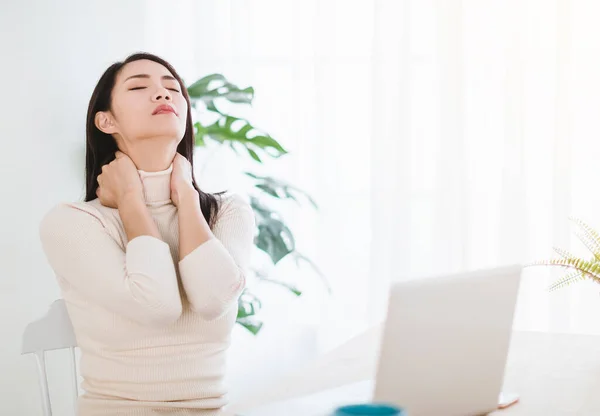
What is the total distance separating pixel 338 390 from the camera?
4.69ft

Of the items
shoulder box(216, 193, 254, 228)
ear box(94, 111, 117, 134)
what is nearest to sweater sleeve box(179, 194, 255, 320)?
shoulder box(216, 193, 254, 228)

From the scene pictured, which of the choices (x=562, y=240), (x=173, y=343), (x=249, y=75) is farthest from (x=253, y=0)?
(x=173, y=343)

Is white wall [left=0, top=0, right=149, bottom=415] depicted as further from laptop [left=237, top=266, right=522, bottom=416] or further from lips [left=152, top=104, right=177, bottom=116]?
laptop [left=237, top=266, right=522, bottom=416]

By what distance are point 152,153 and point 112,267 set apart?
305 mm

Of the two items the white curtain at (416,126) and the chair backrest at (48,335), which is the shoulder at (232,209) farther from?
the white curtain at (416,126)

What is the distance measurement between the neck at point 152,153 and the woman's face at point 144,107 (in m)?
0.01

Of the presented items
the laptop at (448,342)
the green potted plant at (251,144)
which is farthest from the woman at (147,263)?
the green potted plant at (251,144)

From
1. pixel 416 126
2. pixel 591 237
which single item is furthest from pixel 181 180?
pixel 416 126

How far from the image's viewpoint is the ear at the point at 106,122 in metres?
1.78

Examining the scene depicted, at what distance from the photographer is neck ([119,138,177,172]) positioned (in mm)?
1744

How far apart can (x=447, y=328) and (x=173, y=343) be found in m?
0.70

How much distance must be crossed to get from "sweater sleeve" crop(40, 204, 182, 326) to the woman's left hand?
144mm

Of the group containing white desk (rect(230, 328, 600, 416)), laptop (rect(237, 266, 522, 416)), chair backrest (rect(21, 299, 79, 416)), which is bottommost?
white desk (rect(230, 328, 600, 416))

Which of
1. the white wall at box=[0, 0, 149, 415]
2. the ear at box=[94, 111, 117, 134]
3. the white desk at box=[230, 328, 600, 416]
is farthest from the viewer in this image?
the white wall at box=[0, 0, 149, 415]
